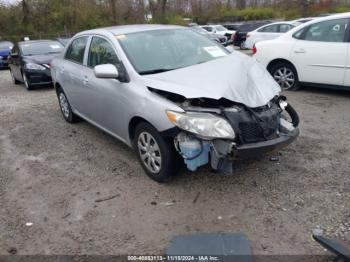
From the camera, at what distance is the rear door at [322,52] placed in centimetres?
662

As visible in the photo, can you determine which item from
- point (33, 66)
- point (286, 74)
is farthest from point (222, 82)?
point (33, 66)

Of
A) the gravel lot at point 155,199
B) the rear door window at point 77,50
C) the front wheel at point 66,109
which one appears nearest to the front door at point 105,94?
the rear door window at point 77,50

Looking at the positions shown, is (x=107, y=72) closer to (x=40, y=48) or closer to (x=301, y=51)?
(x=301, y=51)

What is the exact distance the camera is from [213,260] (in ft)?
9.23

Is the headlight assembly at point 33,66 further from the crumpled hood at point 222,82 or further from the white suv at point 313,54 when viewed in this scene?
the crumpled hood at point 222,82

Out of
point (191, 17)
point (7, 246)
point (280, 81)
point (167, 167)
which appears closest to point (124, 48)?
point (167, 167)

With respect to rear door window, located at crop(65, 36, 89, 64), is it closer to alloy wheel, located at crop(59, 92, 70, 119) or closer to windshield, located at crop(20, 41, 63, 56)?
alloy wheel, located at crop(59, 92, 70, 119)

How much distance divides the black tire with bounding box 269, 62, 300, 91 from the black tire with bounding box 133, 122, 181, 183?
15.0ft

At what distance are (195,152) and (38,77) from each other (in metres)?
7.80

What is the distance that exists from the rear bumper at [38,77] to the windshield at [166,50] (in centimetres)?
618

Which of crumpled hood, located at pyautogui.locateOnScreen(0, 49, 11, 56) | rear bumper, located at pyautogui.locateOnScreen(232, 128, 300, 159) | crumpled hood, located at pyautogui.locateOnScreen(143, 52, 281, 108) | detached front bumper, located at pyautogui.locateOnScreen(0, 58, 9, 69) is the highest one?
crumpled hood, located at pyautogui.locateOnScreen(143, 52, 281, 108)

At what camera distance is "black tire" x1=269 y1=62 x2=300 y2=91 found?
751cm

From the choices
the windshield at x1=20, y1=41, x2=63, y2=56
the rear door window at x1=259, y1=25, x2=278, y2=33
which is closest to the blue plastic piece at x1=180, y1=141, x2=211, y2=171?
the windshield at x1=20, y1=41, x2=63, y2=56

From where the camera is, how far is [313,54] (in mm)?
6980
